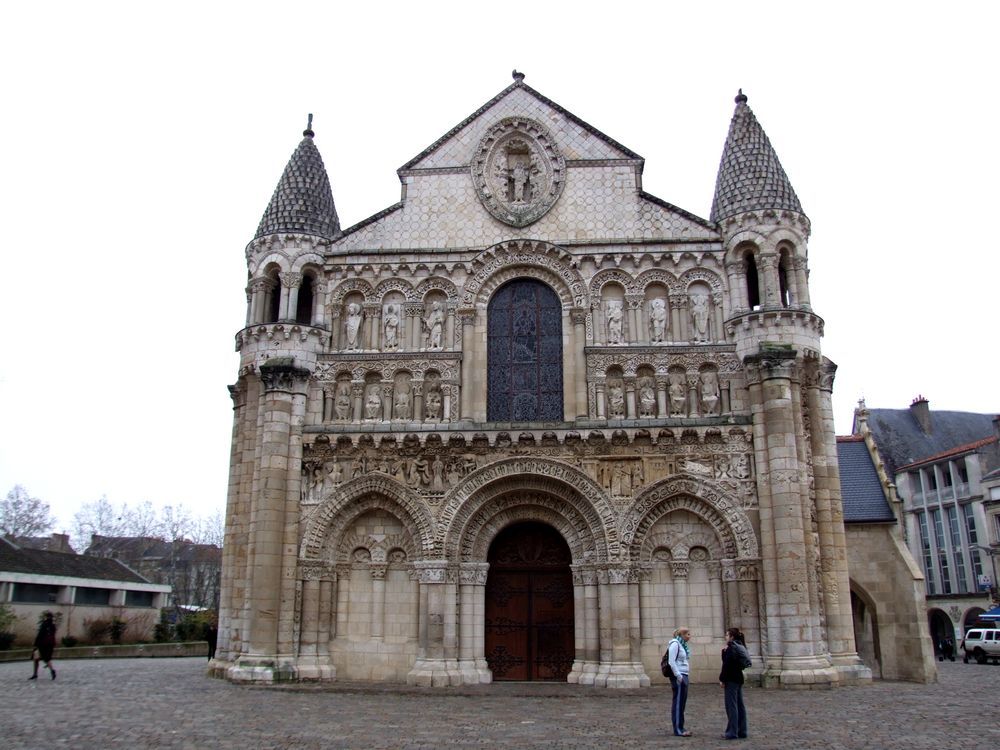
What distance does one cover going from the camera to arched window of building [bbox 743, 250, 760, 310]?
23188mm

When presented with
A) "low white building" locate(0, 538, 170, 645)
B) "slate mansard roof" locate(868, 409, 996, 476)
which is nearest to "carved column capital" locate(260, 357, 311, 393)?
"low white building" locate(0, 538, 170, 645)

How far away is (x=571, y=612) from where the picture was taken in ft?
71.3

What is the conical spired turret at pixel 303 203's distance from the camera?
79.2 feet

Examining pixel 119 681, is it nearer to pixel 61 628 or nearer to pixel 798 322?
pixel 798 322

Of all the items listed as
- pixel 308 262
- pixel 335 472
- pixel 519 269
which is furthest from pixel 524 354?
pixel 308 262

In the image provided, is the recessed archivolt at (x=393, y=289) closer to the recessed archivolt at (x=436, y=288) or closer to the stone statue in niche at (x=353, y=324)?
the recessed archivolt at (x=436, y=288)

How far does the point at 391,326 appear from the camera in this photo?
23.5 meters

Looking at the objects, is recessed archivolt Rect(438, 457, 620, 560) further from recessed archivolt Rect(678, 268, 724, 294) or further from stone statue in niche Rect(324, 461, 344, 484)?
recessed archivolt Rect(678, 268, 724, 294)

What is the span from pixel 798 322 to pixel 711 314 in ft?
→ 7.31

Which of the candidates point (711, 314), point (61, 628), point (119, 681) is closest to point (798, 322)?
point (711, 314)

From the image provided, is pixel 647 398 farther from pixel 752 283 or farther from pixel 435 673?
pixel 435 673

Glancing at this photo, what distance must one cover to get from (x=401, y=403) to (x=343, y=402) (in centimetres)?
153

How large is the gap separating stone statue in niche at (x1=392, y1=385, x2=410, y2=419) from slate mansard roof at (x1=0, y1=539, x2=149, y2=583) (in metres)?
29.4

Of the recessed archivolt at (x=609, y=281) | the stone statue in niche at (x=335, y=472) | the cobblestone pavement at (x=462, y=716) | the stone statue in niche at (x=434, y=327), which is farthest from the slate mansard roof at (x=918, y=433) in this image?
the stone statue in niche at (x=335, y=472)
